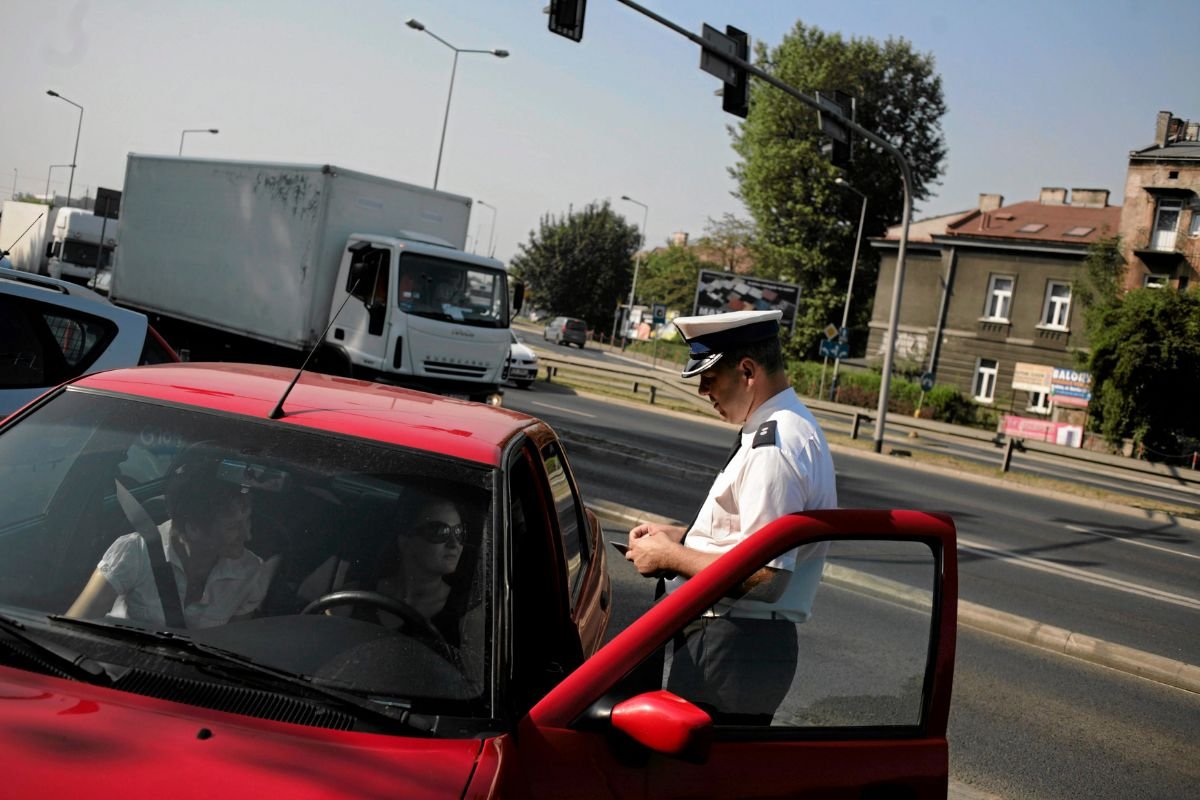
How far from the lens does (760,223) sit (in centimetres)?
5875

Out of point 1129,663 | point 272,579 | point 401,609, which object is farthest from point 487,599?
point 1129,663

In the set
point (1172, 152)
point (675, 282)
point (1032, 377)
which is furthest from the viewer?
point (675, 282)

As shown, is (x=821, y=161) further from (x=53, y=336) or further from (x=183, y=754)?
(x=183, y=754)

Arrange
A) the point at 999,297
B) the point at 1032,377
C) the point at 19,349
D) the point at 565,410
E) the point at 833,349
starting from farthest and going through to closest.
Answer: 1. the point at 999,297
2. the point at 1032,377
3. the point at 833,349
4. the point at 565,410
5. the point at 19,349

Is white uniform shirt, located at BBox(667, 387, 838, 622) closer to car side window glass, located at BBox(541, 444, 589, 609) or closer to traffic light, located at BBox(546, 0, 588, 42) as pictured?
car side window glass, located at BBox(541, 444, 589, 609)

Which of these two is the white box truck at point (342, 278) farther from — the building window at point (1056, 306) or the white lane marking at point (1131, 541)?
the building window at point (1056, 306)

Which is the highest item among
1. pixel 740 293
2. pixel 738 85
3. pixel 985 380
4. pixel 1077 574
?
pixel 738 85

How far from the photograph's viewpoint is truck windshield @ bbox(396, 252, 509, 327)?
49.4ft

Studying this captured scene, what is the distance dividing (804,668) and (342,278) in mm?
13791

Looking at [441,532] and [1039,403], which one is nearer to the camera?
[441,532]

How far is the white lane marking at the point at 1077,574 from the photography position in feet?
35.5

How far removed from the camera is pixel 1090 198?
54.7 metres

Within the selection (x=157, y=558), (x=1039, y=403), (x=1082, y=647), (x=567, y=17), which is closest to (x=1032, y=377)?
(x=1039, y=403)

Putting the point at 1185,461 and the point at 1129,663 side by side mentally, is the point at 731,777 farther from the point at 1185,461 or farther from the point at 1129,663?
the point at 1185,461
